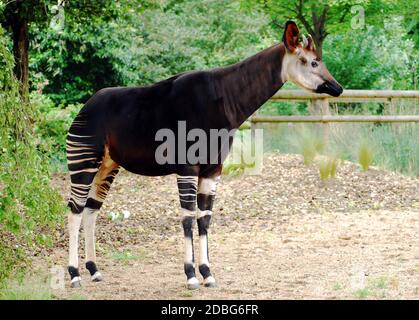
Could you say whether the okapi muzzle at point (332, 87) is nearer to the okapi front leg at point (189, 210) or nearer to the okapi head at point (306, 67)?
the okapi head at point (306, 67)

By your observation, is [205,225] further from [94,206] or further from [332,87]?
[332,87]

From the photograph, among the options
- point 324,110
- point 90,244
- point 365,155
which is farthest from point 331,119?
point 90,244

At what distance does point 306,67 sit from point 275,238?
9.32 feet

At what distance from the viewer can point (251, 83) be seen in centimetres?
533

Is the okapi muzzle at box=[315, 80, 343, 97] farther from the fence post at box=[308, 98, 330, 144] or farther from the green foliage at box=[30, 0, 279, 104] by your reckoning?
the green foliage at box=[30, 0, 279, 104]

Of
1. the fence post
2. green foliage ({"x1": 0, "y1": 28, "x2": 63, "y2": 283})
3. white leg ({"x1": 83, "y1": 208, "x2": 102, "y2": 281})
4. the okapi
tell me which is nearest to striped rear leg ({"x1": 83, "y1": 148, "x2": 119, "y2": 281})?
white leg ({"x1": 83, "y1": 208, "x2": 102, "y2": 281})

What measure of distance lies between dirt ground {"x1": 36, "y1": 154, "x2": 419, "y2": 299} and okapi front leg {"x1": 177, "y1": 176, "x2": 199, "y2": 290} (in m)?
0.13

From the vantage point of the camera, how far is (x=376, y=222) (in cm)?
836

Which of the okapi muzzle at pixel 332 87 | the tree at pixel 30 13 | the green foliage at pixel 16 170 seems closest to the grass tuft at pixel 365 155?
the tree at pixel 30 13

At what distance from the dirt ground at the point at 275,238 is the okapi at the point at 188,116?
0.53 metres

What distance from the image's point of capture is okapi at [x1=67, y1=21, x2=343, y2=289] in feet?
17.2

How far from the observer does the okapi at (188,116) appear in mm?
5242
